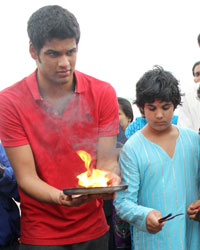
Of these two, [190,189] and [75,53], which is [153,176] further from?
[75,53]

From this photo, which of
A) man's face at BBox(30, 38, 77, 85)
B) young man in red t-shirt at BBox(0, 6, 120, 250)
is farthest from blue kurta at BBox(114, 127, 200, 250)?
man's face at BBox(30, 38, 77, 85)

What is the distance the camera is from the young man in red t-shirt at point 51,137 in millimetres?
2188

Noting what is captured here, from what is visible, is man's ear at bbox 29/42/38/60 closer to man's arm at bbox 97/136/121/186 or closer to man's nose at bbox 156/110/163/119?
man's arm at bbox 97/136/121/186

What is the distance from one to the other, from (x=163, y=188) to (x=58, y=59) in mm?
1121

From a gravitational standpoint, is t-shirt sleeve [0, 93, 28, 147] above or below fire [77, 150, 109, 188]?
above

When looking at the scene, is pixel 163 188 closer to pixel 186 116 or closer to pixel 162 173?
pixel 162 173

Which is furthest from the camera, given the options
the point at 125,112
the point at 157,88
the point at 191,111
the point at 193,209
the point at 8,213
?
the point at 125,112

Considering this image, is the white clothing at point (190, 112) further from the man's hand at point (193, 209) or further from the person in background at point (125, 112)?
the man's hand at point (193, 209)

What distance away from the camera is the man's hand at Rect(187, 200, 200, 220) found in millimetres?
2271

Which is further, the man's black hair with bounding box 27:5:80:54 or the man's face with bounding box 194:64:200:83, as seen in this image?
the man's face with bounding box 194:64:200:83

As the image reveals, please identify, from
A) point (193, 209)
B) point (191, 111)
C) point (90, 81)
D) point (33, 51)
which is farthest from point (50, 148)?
point (191, 111)

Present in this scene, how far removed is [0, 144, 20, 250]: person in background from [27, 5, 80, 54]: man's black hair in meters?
Answer: 0.98

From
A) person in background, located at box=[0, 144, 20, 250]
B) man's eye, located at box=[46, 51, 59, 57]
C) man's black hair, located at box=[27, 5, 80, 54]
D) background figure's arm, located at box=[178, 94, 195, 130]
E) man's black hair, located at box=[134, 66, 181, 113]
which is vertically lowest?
person in background, located at box=[0, 144, 20, 250]

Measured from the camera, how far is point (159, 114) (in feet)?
8.05
